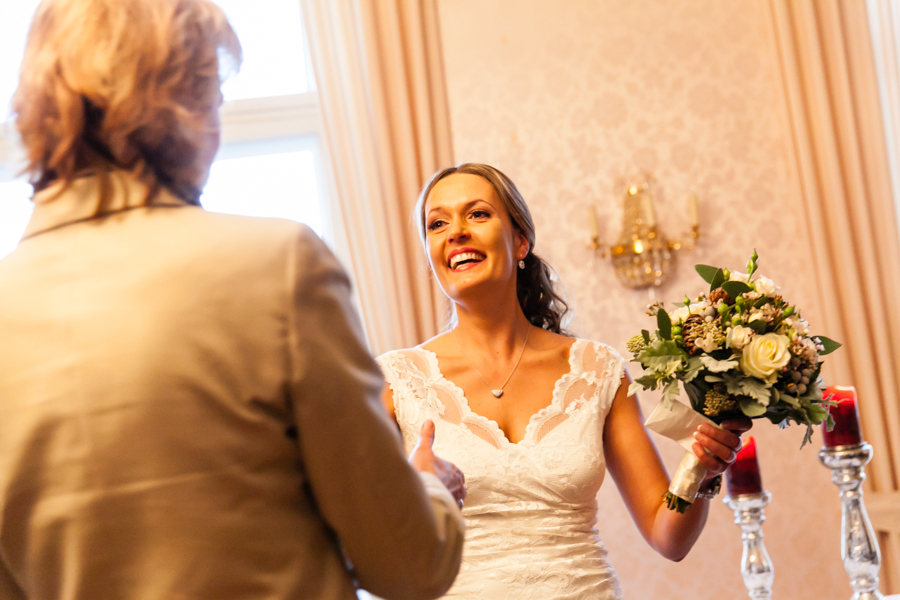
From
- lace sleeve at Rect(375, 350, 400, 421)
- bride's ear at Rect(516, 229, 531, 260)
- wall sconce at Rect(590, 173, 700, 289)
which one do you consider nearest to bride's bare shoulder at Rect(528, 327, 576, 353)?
bride's ear at Rect(516, 229, 531, 260)

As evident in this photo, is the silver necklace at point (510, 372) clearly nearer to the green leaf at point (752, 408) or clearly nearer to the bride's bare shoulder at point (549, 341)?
the bride's bare shoulder at point (549, 341)

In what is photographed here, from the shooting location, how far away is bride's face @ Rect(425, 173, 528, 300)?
2.60m

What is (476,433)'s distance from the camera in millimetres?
2379

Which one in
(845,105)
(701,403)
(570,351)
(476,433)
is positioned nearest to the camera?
(701,403)

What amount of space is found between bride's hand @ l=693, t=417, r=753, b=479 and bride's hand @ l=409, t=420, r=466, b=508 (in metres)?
0.90

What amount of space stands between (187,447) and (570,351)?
5.97 feet

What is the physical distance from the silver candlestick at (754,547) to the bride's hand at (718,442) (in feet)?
1.20

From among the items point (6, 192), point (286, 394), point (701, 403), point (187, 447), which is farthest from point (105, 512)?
point (6, 192)

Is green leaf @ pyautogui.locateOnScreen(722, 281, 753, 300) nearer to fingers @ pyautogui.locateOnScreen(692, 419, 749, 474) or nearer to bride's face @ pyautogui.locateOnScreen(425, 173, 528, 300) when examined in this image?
fingers @ pyautogui.locateOnScreen(692, 419, 749, 474)

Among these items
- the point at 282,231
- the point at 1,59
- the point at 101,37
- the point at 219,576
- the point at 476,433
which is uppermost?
the point at 1,59

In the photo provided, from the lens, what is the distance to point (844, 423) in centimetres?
227

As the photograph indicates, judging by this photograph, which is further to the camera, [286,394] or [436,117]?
[436,117]

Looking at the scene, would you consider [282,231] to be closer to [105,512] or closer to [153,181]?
[153,181]

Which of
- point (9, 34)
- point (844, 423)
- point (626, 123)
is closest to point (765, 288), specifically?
point (844, 423)
